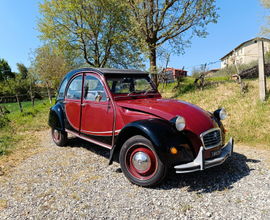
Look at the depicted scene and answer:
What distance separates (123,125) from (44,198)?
172cm

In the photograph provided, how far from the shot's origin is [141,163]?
10.5ft

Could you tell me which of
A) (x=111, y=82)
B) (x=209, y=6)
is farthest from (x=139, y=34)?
(x=111, y=82)

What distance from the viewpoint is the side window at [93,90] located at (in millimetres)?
4090

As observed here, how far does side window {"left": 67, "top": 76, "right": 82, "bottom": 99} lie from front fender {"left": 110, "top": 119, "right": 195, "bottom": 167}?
6.90 ft

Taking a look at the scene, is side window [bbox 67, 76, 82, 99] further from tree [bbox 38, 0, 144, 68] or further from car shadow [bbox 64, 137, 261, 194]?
tree [bbox 38, 0, 144, 68]

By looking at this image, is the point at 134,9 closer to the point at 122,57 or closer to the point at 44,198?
the point at 122,57

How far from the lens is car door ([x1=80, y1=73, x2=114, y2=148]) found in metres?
3.94

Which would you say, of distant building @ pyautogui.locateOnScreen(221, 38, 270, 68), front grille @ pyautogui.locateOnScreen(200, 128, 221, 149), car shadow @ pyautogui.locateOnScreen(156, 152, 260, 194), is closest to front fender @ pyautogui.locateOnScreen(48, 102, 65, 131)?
car shadow @ pyautogui.locateOnScreen(156, 152, 260, 194)

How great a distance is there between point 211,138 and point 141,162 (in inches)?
48.8

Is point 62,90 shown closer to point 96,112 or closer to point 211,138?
point 96,112

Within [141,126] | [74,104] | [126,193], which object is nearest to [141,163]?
[126,193]

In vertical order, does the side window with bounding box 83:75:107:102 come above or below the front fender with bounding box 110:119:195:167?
above

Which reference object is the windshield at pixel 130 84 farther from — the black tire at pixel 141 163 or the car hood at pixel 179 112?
the black tire at pixel 141 163

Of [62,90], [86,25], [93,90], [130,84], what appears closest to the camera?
[93,90]
